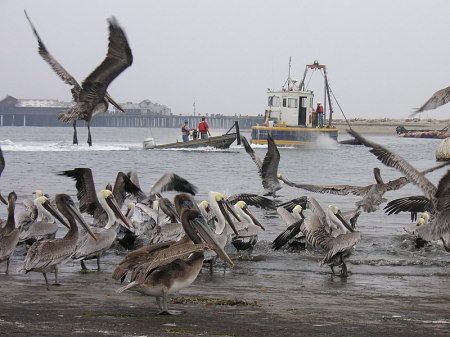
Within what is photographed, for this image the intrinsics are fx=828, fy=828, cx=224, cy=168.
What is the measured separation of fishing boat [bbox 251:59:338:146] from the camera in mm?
38156

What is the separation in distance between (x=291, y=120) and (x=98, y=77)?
28846 mm

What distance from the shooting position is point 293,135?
125 ft

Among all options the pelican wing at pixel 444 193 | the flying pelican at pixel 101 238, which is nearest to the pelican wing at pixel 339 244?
the pelican wing at pixel 444 193

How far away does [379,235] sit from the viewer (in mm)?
11656

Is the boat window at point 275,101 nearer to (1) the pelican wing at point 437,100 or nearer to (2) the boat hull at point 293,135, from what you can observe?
(2) the boat hull at point 293,135

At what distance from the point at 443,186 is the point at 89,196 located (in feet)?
13.8

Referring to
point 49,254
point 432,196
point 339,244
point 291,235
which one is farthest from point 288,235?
point 49,254

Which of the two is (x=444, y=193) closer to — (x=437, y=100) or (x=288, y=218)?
(x=288, y=218)

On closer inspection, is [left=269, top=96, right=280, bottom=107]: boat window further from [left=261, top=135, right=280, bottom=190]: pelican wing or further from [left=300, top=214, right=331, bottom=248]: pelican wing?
[left=300, top=214, right=331, bottom=248]: pelican wing

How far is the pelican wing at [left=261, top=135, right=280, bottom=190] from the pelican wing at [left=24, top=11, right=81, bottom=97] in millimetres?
3768

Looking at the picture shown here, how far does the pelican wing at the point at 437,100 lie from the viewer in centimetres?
1065

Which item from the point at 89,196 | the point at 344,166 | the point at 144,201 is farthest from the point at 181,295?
the point at 344,166

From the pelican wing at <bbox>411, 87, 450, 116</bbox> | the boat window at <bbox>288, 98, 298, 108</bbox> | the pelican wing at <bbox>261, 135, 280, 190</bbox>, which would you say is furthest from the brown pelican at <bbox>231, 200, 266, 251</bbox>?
the boat window at <bbox>288, 98, 298, 108</bbox>

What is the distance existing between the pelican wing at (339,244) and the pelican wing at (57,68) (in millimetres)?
4705
